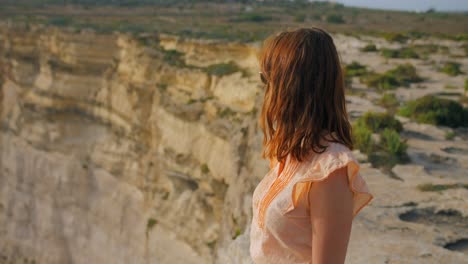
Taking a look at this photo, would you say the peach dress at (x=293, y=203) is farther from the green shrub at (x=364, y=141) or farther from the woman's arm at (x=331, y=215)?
the green shrub at (x=364, y=141)

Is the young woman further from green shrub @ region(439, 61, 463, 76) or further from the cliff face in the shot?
green shrub @ region(439, 61, 463, 76)

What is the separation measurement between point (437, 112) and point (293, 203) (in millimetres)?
7023

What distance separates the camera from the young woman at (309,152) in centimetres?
169

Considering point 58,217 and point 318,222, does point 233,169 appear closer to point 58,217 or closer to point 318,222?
point 318,222

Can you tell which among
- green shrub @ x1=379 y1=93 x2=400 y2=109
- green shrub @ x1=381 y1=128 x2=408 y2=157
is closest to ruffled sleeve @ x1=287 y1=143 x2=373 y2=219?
green shrub @ x1=381 y1=128 x2=408 y2=157

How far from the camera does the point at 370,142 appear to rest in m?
6.70

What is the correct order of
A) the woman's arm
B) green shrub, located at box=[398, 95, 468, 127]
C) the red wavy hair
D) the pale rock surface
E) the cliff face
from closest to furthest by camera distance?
1. the woman's arm
2. the red wavy hair
3. the pale rock surface
4. green shrub, located at box=[398, 95, 468, 127]
5. the cliff face

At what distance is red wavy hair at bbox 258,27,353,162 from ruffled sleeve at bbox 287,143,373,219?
5 centimetres

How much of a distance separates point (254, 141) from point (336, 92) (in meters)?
7.28

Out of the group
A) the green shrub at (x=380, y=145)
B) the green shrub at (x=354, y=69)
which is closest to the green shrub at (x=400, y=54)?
the green shrub at (x=354, y=69)

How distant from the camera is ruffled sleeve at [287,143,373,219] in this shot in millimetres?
1708

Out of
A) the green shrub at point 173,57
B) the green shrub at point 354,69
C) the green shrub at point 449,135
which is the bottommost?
the green shrub at point 173,57

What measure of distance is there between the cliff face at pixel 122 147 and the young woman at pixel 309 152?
5870 mm

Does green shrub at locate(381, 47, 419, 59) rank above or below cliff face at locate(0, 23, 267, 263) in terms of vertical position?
above
